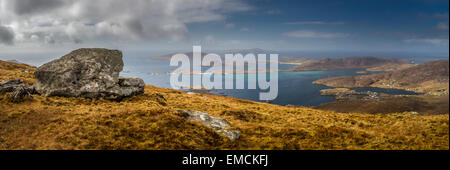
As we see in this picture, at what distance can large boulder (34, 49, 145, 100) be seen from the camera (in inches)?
865

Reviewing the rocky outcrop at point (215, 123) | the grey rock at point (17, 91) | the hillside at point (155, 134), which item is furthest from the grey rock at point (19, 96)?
the rocky outcrop at point (215, 123)

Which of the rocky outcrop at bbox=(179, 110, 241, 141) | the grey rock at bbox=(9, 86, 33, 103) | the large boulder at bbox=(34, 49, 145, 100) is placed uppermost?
the large boulder at bbox=(34, 49, 145, 100)

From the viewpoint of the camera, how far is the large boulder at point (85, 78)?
21969 mm

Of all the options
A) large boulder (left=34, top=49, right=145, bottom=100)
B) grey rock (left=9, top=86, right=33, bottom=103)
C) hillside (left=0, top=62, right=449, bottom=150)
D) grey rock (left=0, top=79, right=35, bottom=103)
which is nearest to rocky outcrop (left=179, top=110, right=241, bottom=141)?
hillside (left=0, top=62, right=449, bottom=150)

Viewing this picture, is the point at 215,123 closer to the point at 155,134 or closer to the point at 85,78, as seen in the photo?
the point at 155,134

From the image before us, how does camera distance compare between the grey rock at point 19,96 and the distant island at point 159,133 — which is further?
the grey rock at point 19,96

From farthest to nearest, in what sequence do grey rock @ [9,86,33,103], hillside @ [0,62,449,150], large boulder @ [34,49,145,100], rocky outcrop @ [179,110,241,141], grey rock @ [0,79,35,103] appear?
large boulder @ [34,49,145,100] < grey rock @ [0,79,35,103] < grey rock @ [9,86,33,103] < rocky outcrop @ [179,110,241,141] < hillside @ [0,62,449,150]

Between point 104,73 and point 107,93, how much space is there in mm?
2876

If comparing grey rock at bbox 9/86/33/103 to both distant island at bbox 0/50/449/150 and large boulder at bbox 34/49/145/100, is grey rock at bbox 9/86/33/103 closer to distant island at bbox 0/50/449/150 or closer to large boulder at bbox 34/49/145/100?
distant island at bbox 0/50/449/150

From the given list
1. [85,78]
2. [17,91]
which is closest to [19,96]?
[17,91]

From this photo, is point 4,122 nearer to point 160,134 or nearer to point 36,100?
point 36,100

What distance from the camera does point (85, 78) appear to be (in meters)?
23.1

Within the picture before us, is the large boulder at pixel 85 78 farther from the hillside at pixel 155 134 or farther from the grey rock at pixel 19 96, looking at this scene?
the hillside at pixel 155 134
